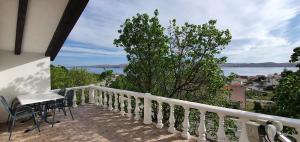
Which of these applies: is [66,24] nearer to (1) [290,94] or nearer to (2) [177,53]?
(2) [177,53]

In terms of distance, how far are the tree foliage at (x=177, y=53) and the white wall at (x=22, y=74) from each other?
2.95m

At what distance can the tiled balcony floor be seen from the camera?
4191 mm

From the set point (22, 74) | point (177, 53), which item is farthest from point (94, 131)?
point (177, 53)

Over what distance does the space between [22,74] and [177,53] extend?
541 cm

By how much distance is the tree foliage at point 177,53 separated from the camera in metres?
8.03

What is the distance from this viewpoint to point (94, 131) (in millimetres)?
4641

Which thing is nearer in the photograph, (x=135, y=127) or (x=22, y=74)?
(x=135, y=127)

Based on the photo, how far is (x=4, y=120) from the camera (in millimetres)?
5859

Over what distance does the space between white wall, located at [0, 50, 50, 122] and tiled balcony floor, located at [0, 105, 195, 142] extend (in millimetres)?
997

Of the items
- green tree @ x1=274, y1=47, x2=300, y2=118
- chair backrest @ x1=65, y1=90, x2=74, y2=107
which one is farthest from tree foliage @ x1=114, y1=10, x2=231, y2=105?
chair backrest @ x1=65, y1=90, x2=74, y2=107

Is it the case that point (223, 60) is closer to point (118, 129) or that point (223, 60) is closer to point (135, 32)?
point (135, 32)

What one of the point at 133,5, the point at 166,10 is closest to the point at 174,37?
the point at 166,10

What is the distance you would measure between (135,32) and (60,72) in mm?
11220

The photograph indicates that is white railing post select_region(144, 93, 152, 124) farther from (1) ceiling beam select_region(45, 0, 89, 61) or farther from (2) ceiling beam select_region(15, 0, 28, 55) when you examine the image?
(2) ceiling beam select_region(15, 0, 28, 55)
